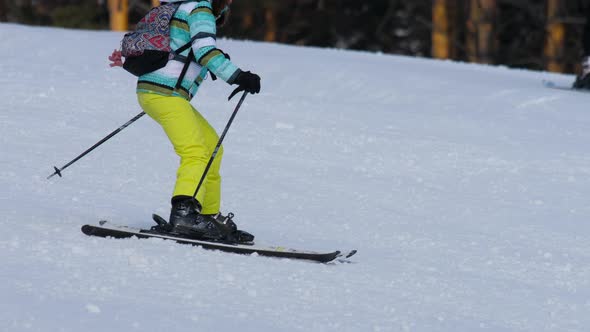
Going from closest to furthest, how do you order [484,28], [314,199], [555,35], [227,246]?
[227,246]
[314,199]
[484,28]
[555,35]

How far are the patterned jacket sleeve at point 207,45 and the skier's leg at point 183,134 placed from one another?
31cm

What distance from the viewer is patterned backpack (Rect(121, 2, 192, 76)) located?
6.06 m

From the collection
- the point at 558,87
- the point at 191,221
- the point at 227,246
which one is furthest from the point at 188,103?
the point at 558,87

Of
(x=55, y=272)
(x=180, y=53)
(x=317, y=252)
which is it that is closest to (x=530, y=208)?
(x=317, y=252)

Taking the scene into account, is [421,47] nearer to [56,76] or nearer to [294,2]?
[294,2]

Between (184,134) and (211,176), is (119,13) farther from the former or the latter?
(184,134)

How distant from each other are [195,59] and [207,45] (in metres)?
0.19

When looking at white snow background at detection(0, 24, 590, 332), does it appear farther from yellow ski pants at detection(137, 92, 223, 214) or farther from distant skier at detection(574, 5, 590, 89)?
distant skier at detection(574, 5, 590, 89)

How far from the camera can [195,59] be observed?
6078 millimetres

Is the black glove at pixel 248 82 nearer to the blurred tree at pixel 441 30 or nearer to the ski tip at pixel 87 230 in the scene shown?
the ski tip at pixel 87 230

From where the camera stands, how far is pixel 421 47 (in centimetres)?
3444

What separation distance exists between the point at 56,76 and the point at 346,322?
294 inches

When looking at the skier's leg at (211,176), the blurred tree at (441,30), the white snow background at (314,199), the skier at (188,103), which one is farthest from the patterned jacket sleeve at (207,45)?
the blurred tree at (441,30)

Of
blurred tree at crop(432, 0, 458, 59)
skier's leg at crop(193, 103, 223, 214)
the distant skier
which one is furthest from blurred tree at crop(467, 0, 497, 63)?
skier's leg at crop(193, 103, 223, 214)
